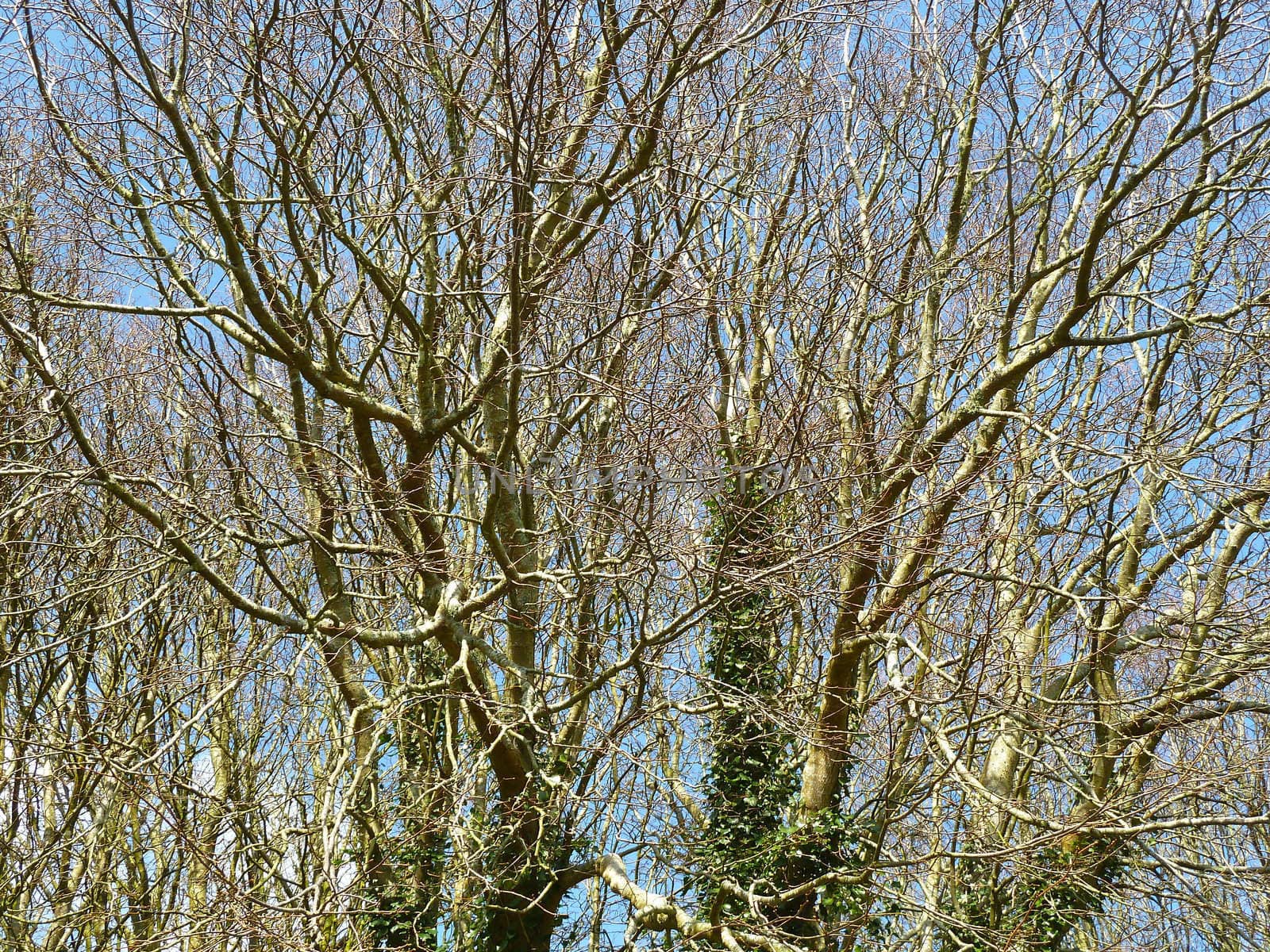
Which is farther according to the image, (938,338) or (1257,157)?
(938,338)

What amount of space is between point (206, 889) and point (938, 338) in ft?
23.1

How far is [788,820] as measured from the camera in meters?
7.84

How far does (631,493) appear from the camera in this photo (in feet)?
17.5

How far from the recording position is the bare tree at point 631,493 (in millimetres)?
5887

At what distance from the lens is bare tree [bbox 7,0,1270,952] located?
19.3 ft

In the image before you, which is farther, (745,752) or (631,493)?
(745,752)

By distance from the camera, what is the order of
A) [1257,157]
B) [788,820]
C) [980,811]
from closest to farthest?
[980,811], [1257,157], [788,820]

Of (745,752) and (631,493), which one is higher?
(631,493)

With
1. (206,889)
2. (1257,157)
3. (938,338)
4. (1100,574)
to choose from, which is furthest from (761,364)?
(206,889)

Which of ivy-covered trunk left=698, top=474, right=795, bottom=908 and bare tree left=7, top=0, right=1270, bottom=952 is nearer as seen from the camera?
bare tree left=7, top=0, right=1270, bottom=952

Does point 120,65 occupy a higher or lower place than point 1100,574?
higher

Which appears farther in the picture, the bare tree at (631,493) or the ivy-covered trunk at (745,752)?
the ivy-covered trunk at (745,752)

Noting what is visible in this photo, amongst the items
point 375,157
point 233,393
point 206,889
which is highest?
point 375,157

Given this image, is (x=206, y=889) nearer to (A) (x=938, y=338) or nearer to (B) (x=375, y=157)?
(B) (x=375, y=157)
